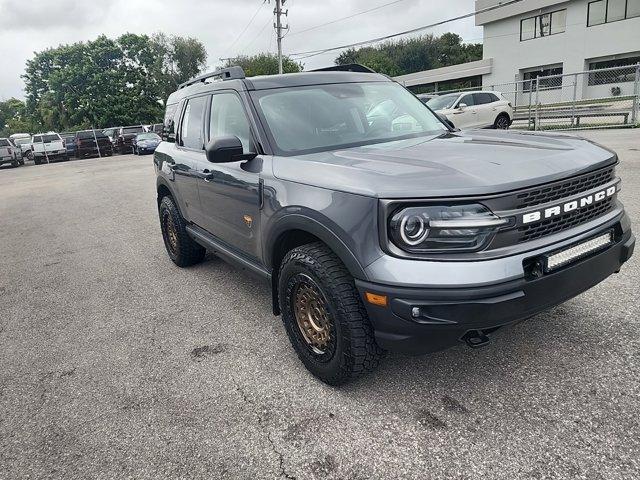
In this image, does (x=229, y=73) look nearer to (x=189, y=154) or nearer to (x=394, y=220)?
(x=189, y=154)

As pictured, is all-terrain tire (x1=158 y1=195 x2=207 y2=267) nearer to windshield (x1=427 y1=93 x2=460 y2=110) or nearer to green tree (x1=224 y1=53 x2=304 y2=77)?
windshield (x1=427 y1=93 x2=460 y2=110)

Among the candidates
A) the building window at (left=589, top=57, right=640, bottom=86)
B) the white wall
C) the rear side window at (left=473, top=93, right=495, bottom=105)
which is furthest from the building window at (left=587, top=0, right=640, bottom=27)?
the rear side window at (left=473, top=93, right=495, bottom=105)

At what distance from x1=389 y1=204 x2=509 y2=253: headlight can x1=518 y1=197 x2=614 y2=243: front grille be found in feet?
0.57

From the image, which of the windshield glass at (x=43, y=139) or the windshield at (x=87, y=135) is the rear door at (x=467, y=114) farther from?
the windshield glass at (x=43, y=139)

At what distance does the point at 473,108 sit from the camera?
15828 mm

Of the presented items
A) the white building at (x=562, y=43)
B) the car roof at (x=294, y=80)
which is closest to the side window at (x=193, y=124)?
the car roof at (x=294, y=80)

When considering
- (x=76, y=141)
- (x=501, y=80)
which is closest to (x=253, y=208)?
(x=76, y=141)

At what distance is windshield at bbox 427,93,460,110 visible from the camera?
51.6 ft

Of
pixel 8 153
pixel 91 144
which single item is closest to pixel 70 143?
pixel 91 144

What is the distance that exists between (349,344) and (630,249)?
1.75 m

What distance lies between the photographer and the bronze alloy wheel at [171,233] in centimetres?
542

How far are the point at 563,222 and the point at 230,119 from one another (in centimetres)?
249

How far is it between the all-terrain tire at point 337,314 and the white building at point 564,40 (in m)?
29.2

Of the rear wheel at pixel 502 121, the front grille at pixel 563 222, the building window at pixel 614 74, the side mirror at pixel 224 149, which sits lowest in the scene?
the rear wheel at pixel 502 121
